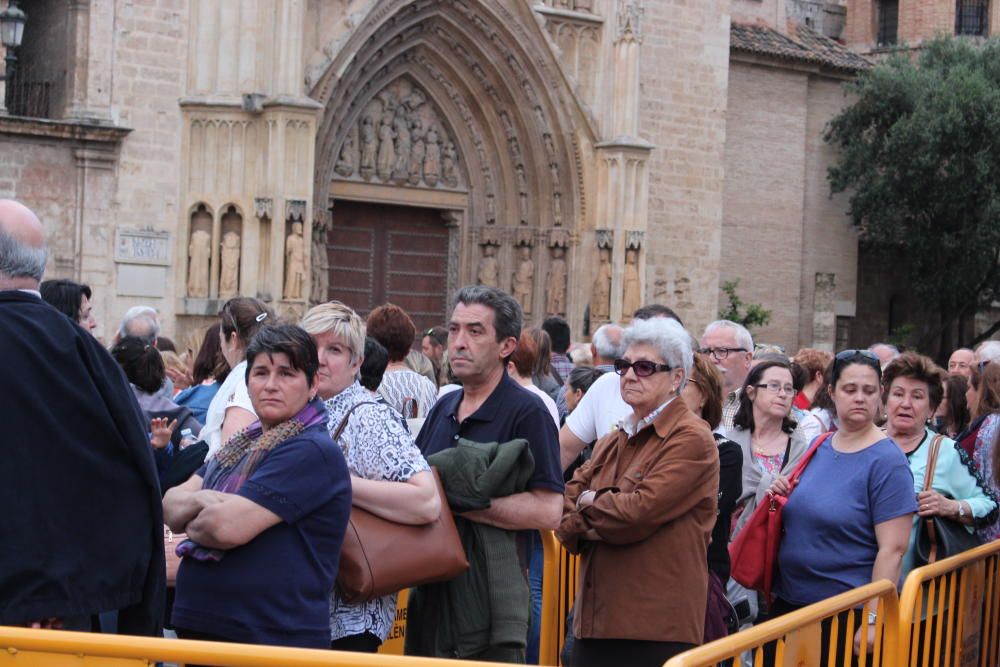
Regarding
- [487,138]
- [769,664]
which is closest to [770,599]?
[769,664]

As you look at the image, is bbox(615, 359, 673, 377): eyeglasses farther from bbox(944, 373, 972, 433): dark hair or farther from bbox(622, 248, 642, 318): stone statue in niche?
bbox(622, 248, 642, 318): stone statue in niche

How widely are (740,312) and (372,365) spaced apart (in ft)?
69.4

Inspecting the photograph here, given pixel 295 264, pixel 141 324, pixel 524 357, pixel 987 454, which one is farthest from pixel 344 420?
pixel 295 264

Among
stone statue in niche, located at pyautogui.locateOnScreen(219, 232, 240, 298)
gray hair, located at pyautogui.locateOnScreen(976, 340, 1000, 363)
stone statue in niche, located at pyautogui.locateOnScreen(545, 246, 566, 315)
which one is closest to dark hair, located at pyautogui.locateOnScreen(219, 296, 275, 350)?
gray hair, located at pyautogui.locateOnScreen(976, 340, 1000, 363)

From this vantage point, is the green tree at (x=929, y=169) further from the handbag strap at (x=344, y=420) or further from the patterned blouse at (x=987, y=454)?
the handbag strap at (x=344, y=420)

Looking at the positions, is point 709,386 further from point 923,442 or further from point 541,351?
point 541,351

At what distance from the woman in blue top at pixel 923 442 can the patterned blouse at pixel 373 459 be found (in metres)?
2.80

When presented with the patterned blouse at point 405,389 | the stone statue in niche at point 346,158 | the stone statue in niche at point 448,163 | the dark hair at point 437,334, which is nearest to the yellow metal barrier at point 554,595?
the patterned blouse at point 405,389

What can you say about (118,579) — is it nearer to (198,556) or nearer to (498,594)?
(198,556)

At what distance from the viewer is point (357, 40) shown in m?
21.4

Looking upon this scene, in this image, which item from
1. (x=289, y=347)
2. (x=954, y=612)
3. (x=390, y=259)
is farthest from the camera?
(x=390, y=259)

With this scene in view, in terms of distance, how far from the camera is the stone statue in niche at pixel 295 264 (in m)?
20.2

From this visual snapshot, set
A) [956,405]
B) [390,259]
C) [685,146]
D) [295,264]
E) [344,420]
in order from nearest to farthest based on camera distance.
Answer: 1. [344,420]
2. [956,405]
3. [295,264]
4. [390,259]
5. [685,146]

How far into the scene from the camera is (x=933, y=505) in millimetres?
7109
